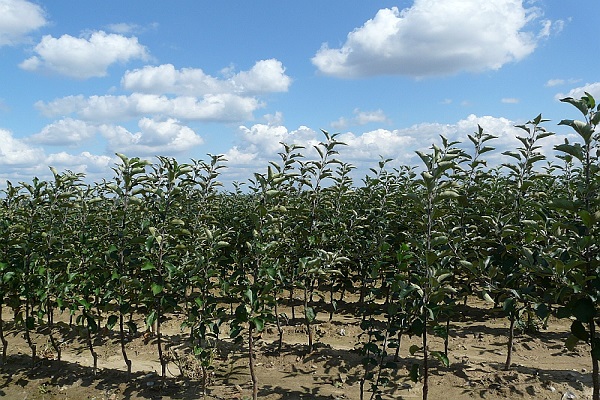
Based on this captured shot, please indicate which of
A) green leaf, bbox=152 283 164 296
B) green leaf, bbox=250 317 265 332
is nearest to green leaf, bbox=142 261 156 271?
green leaf, bbox=152 283 164 296

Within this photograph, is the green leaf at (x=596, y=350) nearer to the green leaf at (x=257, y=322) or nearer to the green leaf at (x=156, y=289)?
the green leaf at (x=257, y=322)

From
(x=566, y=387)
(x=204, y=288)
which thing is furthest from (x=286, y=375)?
(x=566, y=387)

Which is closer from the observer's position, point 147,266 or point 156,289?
point 147,266

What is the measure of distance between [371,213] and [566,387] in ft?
12.7

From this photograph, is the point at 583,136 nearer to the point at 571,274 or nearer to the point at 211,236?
the point at 571,274

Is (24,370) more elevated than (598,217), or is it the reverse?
(598,217)

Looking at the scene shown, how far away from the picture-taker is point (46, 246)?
750cm

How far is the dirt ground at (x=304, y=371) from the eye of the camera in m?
6.82

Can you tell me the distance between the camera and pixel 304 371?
7680 mm

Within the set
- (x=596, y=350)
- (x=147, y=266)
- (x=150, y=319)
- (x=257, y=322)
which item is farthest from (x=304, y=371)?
(x=596, y=350)

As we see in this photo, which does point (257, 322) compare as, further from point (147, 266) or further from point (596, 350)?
Answer: point (596, 350)

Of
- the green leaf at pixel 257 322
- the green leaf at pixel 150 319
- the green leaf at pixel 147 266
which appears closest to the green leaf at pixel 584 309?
the green leaf at pixel 257 322

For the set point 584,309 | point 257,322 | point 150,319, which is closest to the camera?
point 584,309

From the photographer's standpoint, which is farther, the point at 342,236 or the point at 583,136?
the point at 342,236
